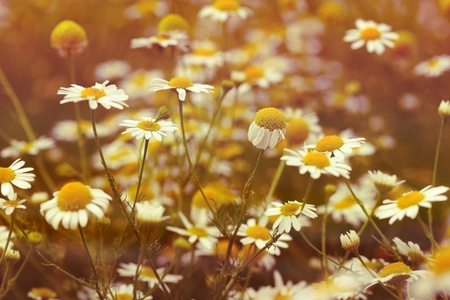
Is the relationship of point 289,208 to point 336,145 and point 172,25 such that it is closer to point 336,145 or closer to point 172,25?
point 336,145

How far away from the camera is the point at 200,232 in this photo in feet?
2.91

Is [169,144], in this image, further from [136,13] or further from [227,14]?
[136,13]

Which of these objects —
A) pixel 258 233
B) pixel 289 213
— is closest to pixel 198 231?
pixel 258 233

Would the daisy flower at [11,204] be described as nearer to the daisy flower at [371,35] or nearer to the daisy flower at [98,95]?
the daisy flower at [98,95]

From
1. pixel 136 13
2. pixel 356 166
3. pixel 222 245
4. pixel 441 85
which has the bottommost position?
pixel 222 245

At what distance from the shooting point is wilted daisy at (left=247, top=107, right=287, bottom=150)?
69cm

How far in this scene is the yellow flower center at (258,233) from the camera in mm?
818

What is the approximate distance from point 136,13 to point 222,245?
83cm

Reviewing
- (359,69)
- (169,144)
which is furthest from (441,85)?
(169,144)

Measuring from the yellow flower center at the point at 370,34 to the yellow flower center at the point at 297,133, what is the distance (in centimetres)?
23

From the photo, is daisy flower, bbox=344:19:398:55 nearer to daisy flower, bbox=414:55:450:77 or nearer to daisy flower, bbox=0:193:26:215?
daisy flower, bbox=414:55:450:77

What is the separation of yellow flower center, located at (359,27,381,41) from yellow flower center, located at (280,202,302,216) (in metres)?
0.49

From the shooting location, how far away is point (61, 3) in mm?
1850

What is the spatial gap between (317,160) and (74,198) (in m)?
0.27
